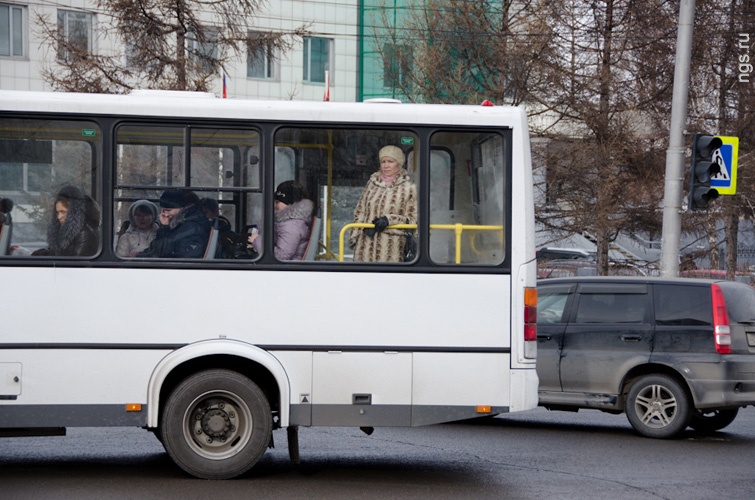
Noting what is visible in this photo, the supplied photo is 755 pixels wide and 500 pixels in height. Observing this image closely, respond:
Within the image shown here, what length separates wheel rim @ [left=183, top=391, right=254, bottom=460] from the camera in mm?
8109

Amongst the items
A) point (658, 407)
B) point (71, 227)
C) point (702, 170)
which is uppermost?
point (702, 170)

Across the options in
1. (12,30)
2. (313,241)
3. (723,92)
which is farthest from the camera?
(12,30)

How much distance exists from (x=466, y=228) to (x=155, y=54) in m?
13.5

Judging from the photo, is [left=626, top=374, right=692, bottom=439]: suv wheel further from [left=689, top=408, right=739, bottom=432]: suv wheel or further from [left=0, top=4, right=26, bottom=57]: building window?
[left=0, top=4, right=26, bottom=57]: building window

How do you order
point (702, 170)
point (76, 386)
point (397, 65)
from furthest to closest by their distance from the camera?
point (397, 65)
point (702, 170)
point (76, 386)

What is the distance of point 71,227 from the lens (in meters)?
8.02

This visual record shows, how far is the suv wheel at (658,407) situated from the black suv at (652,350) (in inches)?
0.4

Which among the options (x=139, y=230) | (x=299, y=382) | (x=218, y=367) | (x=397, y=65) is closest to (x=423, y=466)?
(x=299, y=382)

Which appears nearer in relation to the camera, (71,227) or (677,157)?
(71,227)

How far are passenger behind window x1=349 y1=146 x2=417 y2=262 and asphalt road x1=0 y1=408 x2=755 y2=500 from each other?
1844 millimetres

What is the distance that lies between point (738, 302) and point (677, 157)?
5.02 m

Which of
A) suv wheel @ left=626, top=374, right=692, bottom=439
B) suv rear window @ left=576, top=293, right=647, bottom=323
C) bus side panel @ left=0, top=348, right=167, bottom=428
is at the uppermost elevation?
suv rear window @ left=576, top=293, right=647, bottom=323

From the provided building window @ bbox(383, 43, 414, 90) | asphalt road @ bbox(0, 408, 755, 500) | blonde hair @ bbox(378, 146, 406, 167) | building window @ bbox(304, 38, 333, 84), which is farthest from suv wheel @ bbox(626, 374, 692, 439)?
building window @ bbox(304, 38, 333, 84)

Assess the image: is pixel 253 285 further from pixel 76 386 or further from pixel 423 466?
pixel 423 466
